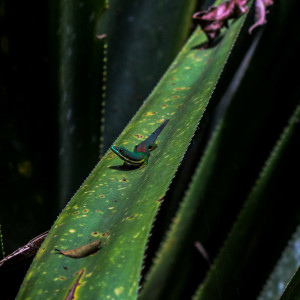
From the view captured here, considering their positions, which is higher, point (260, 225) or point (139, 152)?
point (139, 152)

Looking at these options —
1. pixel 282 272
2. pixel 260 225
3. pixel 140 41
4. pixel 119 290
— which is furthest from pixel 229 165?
pixel 119 290

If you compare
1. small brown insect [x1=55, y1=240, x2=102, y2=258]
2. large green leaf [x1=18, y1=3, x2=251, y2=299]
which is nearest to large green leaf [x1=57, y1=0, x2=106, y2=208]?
large green leaf [x1=18, y1=3, x2=251, y2=299]

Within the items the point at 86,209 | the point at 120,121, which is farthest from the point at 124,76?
the point at 86,209

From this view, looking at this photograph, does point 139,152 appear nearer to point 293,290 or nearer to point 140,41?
point 293,290

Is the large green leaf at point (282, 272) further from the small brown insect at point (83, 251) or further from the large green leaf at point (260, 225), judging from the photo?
the small brown insect at point (83, 251)

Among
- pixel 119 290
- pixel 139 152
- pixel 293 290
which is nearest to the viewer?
pixel 119 290
